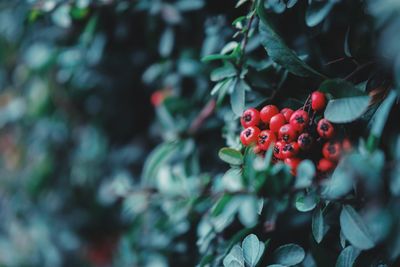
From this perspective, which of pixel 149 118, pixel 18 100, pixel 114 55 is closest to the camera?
pixel 114 55

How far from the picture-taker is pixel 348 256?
0.92 m

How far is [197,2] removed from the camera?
55.9 inches

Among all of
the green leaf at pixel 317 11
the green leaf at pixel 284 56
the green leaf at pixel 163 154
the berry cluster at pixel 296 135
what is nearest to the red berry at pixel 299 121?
the berry cluster at pixel 296 135

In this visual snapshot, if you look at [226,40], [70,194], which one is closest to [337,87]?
[226,40]

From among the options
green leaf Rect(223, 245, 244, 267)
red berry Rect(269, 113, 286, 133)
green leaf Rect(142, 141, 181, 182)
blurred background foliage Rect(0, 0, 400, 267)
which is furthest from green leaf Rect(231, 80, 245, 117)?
green leaf Rect(142, 141, 181, 182)

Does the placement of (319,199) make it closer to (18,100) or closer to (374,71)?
(374,71)

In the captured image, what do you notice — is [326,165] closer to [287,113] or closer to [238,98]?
[287,113]

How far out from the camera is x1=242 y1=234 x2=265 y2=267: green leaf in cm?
96

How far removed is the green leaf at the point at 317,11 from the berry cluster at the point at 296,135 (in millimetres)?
183

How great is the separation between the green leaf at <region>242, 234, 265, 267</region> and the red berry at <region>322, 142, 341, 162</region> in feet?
0.86

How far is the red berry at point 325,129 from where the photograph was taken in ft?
2.83

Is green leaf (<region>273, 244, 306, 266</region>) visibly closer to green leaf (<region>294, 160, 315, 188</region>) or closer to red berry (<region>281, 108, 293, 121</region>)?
green leaf (<region>294, 160, 315, 188</region>)

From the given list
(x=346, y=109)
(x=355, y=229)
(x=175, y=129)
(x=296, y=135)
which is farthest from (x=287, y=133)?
(x=175, y=129)

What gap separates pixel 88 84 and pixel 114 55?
0.19m
